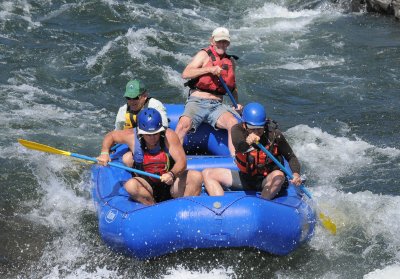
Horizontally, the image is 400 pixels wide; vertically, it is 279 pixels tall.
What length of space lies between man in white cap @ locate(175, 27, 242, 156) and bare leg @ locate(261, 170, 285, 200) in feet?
3.91

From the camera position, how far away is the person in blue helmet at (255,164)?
5914 mm

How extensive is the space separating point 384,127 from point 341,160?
49.7 inches

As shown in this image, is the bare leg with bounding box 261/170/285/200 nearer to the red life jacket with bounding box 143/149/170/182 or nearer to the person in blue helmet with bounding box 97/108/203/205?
the person in blue helmet with bounding box 97/108/203/205

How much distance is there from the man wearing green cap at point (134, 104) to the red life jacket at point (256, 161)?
0.93m

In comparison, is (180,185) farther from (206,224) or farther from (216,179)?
(206,224)

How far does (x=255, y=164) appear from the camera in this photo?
19.9 feet

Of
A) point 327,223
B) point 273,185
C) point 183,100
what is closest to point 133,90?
point 273,185

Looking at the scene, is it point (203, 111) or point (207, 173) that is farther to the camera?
point (203, 111)

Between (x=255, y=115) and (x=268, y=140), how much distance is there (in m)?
0.35

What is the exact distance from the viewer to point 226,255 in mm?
6082

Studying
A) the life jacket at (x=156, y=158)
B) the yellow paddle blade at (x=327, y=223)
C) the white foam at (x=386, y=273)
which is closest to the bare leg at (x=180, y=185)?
the life jacket at (x=156, y=158)

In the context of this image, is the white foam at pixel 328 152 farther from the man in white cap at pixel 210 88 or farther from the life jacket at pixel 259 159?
the life jacket at pixel 259 159

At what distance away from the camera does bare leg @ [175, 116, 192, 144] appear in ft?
23.6

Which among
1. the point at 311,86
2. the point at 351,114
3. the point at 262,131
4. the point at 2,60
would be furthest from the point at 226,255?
the point at 2,60
